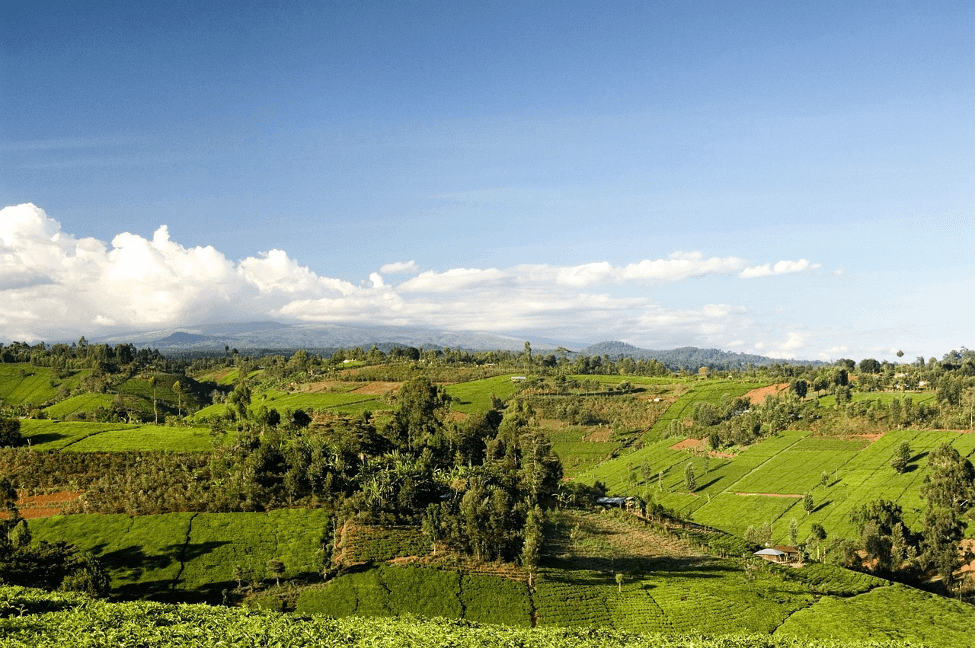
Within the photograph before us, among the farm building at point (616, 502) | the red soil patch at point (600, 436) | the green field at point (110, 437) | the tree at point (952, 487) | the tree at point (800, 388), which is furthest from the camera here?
the tree at point (800, 388)

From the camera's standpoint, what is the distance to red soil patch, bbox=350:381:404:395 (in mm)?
129500

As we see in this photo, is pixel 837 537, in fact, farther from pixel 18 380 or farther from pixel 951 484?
pixel 18 380

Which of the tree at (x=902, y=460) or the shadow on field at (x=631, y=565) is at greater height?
the tree at (x=902, y=460)

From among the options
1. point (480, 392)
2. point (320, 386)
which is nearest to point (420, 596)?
point (480, 392)

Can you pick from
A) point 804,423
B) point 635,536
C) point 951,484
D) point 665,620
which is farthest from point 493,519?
point 804,423

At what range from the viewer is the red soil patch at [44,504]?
50031mm

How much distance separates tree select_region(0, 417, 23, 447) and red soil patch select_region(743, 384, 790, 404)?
124609 millimetres

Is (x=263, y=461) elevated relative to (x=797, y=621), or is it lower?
elevated

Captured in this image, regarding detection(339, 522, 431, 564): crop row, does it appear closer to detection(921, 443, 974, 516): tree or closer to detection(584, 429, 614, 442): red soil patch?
detection(921, 443, 974, 516): tree

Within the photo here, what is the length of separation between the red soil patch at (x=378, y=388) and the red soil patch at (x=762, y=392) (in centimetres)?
7460

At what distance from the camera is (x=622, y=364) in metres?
195

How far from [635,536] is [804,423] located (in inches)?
2722

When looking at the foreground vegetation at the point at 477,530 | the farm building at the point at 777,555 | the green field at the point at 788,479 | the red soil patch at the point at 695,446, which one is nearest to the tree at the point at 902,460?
the foreground vegetation at the point at 477,530

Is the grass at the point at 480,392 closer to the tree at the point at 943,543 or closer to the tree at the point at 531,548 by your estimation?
the tree at the point at 531,548
